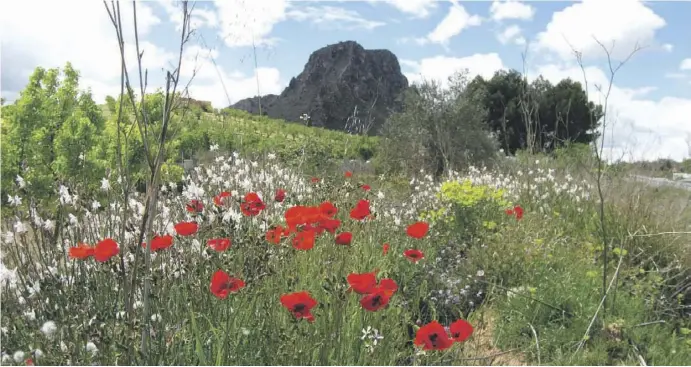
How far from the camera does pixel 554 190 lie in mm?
8312

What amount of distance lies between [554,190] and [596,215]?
5.96 feet

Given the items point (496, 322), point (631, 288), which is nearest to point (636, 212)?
point (631, 288)

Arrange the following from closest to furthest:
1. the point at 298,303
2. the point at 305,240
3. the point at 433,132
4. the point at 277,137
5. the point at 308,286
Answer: the point at 298,303 → the point at 305,240 → the point at 308,286 → the point at 433,132 → the point at 277,137

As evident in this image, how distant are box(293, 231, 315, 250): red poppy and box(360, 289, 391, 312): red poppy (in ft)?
1.51

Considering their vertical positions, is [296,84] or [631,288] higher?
[296,84]

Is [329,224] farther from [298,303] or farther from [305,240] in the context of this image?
[298,303]

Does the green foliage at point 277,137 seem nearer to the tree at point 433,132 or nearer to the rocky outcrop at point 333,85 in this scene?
the tree at point 433,132

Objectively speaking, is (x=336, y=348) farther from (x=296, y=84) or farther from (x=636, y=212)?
(x=296, y=84)

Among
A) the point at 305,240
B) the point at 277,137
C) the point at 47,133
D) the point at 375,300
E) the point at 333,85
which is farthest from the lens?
the point at 333,85

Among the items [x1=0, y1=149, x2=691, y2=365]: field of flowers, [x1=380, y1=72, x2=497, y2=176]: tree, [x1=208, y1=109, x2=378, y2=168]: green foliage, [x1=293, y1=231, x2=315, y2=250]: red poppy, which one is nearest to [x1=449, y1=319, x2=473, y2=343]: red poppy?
[x1=0, y1=149, x2=691, y2=365]: field of flowers

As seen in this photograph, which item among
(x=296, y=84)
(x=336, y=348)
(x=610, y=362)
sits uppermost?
(x=296, y=84)

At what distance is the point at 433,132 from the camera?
1666 cm

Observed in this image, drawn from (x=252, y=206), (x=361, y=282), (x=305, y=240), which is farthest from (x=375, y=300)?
(x=252, y=206)

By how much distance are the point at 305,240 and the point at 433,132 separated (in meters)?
14.2
